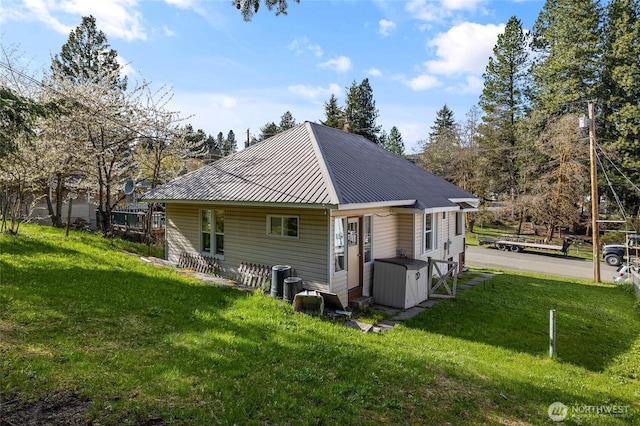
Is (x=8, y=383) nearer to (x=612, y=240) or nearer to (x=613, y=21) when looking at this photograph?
(x=612, y=240)

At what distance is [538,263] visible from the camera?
2020 centimetres

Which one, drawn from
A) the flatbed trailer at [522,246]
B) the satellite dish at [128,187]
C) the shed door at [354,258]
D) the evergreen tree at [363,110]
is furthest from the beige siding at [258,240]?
the evergreen tree at [363,110]

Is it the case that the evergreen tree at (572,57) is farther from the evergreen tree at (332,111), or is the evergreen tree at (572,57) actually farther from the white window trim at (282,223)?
the white window trim at (282,223)

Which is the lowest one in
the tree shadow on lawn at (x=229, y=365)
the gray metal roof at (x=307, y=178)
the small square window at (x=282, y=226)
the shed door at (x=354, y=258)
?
the tree shadow on lawn at (x=229, y=365)

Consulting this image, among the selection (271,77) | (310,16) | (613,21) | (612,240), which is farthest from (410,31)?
(613,21)

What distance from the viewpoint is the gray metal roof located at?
8.67m

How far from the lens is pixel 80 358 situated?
435 cm

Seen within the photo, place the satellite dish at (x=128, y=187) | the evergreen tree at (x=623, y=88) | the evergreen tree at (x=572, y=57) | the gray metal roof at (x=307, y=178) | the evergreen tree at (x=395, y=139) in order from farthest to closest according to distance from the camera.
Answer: the evergreen tree at (x=395, y=139) < the evergreen tree at (x=572, y=57) < the evergreen tree at (x=623, y=88) < the satellite dish at (x=128, y=187) < the gray metal roof at (x=307, y=178)

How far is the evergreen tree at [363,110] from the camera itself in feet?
137

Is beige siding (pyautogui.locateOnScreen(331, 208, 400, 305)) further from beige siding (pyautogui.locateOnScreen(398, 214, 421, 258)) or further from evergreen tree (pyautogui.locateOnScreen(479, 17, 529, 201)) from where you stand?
evergreen tree (pyautogui.locateOnScreen(479, 17, 529, 201))

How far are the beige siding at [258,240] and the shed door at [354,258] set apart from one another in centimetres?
93

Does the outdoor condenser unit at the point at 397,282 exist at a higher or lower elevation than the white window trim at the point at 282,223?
lower

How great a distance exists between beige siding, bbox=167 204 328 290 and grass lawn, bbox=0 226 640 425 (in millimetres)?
1319

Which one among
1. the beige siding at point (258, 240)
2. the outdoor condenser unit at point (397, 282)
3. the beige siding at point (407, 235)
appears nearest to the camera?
the beige siding at point (258, 240)
